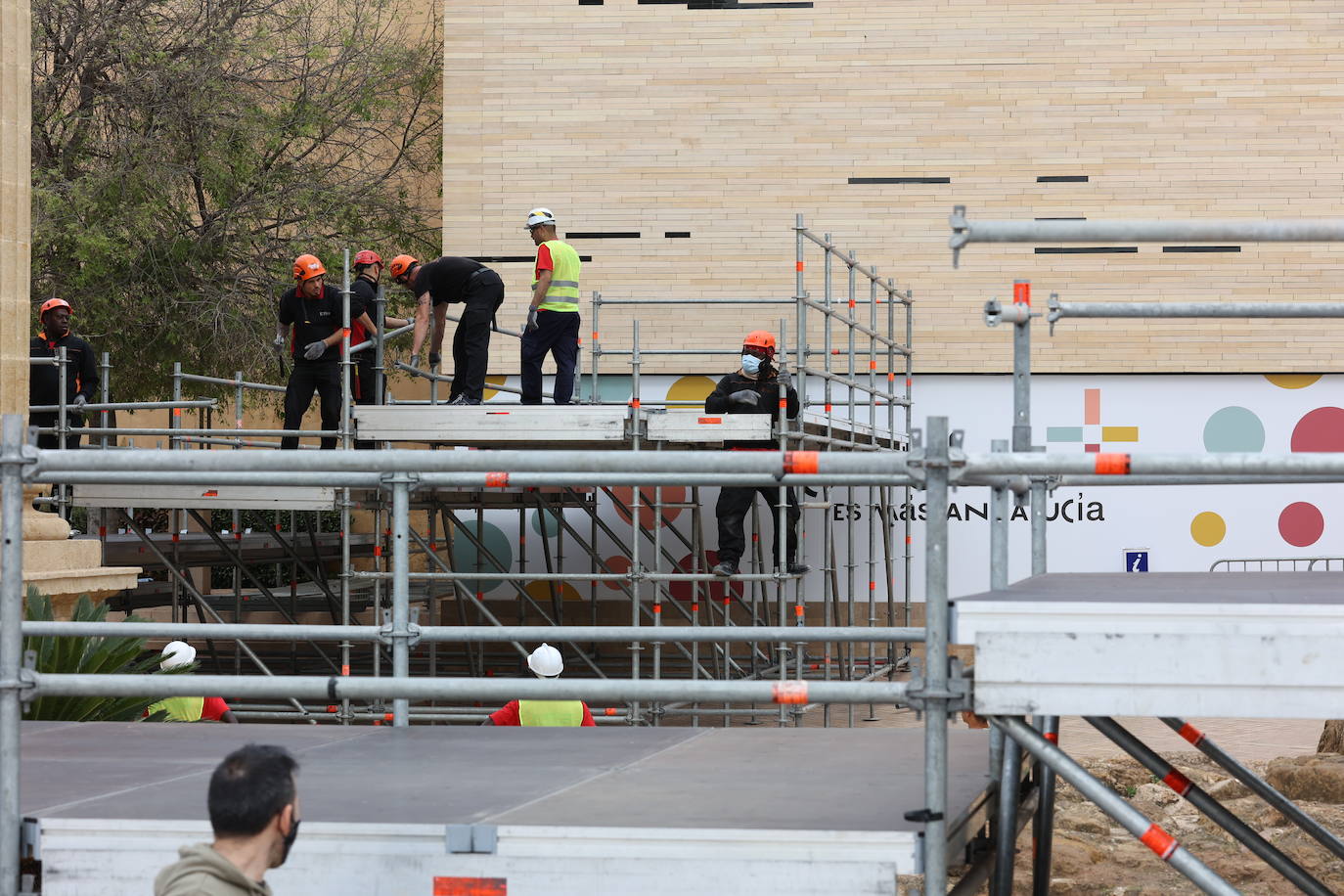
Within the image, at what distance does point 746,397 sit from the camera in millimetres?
12984

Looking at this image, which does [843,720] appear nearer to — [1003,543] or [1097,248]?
[1097,248]

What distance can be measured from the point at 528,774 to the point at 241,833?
1306 mm

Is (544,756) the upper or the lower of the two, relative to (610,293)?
lower

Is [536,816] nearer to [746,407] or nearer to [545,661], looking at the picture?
[545,661]

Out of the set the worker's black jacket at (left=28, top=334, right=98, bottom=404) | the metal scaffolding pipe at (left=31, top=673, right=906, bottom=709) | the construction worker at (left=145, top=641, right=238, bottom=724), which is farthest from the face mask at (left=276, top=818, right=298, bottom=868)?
the worker's black jacket at (left=28, top=334, right=98, bottom=404)

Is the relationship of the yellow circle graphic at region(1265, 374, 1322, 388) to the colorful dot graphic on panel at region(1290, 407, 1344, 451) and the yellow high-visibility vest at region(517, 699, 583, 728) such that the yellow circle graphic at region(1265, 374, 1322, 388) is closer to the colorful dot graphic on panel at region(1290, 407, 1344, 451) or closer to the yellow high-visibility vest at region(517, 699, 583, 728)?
the colorful dot graphic on panel at region(1290, 407, 1344, 451)

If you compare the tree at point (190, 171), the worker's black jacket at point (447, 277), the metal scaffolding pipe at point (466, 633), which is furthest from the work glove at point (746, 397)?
the tree at point (190, 171)

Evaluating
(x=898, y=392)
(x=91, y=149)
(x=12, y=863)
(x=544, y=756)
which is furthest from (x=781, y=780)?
(x=91, y=149)

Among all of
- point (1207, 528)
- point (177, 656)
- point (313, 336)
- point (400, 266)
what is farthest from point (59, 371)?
point (1207, 528)

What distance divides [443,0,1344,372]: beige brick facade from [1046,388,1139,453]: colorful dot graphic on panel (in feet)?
2.05

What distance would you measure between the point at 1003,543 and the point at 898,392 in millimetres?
14373

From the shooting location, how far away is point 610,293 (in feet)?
64.2

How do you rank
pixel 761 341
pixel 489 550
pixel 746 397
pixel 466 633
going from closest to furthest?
pixel 466 633
pixel 746 397
pixel 761 341
pixel 489 550

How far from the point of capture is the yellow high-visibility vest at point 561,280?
13047mm
